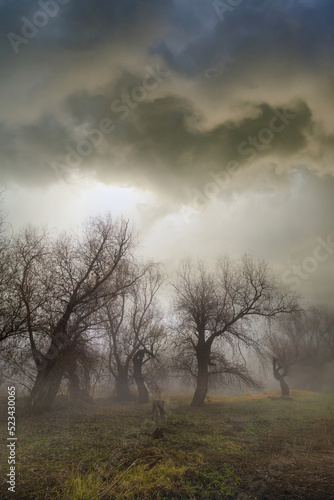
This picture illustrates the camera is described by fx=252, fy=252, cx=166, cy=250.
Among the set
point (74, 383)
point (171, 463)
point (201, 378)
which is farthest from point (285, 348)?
point (171, 463)

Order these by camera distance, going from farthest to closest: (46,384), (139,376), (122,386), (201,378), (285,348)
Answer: (285,348) → (122,386) → (139,376) → (201,378) → (46,384)

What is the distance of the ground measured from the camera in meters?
4.12

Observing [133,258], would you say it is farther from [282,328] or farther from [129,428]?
[282,328]

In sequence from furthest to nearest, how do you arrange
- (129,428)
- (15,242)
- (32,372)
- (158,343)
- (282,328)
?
(282,328)
(158,343)
(32,372)
(15,242)
(129,428)

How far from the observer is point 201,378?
16594mm

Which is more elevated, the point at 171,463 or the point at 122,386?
the point at 171,463

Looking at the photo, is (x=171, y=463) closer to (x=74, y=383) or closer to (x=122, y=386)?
(x=74, y=383)

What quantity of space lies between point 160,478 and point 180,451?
162cm

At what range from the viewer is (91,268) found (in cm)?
1342

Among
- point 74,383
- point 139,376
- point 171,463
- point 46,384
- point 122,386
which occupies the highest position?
point 46,384

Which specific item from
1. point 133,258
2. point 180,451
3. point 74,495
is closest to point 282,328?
point 133,258

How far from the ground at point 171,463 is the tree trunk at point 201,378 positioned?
7.51m

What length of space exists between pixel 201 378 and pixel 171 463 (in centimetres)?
1221

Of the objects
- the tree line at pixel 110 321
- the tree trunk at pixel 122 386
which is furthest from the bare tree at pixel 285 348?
the tree trunk at pixel 122 386
